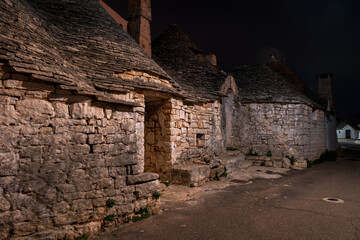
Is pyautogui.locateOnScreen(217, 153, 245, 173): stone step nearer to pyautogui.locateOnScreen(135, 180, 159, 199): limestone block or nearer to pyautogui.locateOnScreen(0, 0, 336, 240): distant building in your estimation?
pyautogui.locateOnScreen(0, 0, 336, 240): distant building

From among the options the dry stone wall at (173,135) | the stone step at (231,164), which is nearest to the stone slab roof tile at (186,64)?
the dry stone wall at (173,135)

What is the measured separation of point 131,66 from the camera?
20.2 feet

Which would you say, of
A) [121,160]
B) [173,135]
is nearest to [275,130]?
[173,135]

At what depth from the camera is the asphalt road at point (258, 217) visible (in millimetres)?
3711

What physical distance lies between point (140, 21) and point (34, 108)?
7.52 m

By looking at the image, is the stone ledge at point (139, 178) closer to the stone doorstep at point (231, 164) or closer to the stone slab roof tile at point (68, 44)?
the stone slab roof tile at point (68, 44)

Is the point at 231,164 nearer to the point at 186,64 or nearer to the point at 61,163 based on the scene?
the point at 186,64

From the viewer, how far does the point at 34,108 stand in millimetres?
3139

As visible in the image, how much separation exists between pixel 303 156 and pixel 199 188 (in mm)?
7291

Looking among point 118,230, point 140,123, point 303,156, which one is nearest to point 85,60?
point 140,123

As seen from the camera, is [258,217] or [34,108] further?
[258,217]

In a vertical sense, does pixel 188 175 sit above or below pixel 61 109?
below

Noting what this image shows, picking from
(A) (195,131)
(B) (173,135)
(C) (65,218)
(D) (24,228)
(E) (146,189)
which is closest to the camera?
(D) (24,228)

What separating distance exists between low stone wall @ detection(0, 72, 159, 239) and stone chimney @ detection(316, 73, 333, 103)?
16.6 metres
